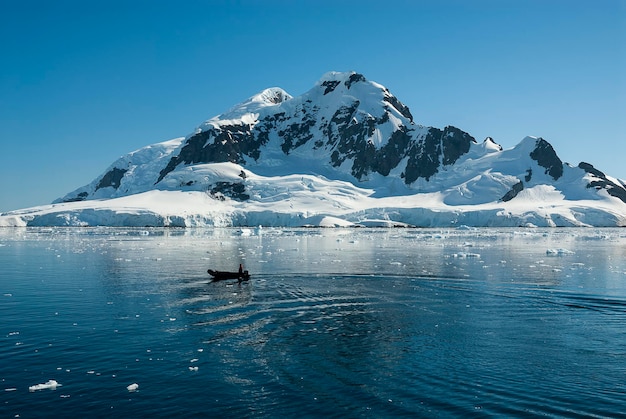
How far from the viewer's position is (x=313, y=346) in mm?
19734

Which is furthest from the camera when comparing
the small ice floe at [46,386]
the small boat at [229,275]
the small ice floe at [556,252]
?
the small ice floe at [556,252]

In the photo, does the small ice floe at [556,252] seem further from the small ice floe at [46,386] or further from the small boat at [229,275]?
the small ice floe at [46,386]

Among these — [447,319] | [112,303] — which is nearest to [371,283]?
[447,319]

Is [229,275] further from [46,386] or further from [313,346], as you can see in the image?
[46,386]

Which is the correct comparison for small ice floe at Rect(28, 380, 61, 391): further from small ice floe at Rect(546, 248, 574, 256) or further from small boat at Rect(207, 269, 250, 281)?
small ice floe at Rect(546, 248, 574, 256)

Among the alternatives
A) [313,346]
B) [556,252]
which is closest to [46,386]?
[313,346]

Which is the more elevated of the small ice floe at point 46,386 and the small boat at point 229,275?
the small boat at point 229,275

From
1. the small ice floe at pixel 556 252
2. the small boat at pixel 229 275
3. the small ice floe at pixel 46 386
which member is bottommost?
the small ice floe at pixel 46 386

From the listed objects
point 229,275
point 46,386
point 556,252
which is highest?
point 556,252

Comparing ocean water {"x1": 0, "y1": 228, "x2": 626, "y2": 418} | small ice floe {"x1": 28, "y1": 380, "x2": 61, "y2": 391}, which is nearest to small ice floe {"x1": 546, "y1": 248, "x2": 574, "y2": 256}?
ocean water {"x1": 0, "y1": 228, "x2": 626, "y2": 418}

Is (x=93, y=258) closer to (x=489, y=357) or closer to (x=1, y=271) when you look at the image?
(x=1, y=271)

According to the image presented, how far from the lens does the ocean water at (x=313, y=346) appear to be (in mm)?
14367

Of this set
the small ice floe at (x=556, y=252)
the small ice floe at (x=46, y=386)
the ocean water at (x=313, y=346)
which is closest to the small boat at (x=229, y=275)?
the ocean water at (x=313, y=346)

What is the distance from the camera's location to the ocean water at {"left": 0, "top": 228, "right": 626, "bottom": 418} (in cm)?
1437
